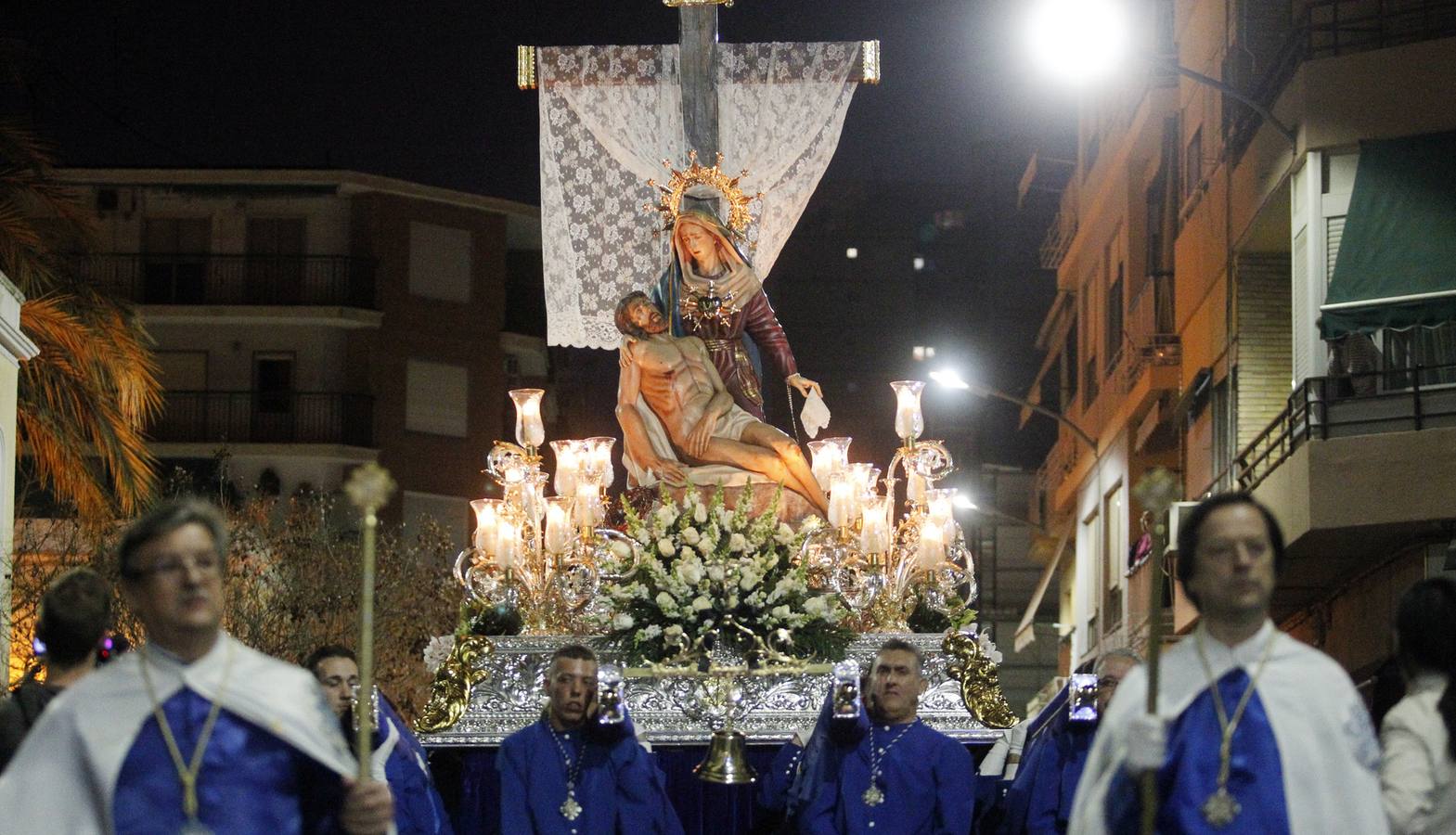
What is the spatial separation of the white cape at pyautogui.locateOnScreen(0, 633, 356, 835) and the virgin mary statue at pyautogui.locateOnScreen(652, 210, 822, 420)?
36.9 feet

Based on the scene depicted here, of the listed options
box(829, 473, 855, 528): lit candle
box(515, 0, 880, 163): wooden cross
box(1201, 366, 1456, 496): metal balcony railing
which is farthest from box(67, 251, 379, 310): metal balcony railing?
box(829, 473, 855, 528): lit candle

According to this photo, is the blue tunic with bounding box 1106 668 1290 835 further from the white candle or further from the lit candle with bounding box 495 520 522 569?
the white candle

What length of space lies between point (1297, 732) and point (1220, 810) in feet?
0.93

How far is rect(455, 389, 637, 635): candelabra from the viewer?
593 inches

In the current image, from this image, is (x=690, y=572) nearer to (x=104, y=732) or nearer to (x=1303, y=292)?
(x=104, y=732)

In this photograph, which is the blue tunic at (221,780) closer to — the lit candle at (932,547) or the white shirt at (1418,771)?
the white shirt at (1418,771)

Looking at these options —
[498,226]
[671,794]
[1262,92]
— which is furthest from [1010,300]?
[671,794]

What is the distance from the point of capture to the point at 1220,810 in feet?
20.8

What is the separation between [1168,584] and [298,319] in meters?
18.1

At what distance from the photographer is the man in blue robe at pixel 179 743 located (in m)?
6.34

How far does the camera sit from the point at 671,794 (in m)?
13.6

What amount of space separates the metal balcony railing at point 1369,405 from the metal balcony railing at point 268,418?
23791 mm

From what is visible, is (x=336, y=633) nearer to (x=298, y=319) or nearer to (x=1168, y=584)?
(x=1168, y=584)

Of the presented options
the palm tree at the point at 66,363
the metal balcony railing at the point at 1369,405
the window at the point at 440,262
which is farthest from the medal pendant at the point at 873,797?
the window at the point at 440,262
